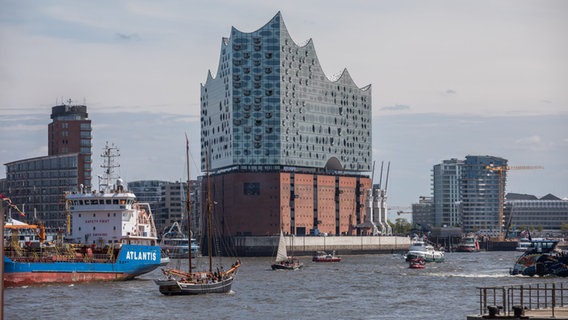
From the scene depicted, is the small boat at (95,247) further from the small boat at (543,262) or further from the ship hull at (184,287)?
the small boat at (543,262)

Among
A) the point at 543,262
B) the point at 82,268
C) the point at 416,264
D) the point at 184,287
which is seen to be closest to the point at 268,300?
the point at 184,287

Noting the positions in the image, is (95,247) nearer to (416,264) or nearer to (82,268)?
(82,268)

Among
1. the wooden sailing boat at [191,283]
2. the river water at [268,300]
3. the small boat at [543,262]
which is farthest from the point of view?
the small boat at [543,262]

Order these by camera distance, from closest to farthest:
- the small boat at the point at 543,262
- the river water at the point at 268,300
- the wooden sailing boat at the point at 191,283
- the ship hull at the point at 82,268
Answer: the river water at the point at 268,300
the wooden sailing boat at the point at 191,283
the ship hull at the point at 82,268
the small boat at the point at 543,262

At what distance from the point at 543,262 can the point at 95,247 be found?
166 ft

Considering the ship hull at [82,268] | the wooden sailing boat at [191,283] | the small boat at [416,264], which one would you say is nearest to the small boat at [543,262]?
the small boat at [416,264]

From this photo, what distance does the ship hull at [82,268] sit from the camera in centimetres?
10169

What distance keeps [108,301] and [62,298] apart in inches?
182

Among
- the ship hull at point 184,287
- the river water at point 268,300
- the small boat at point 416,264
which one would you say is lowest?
the small boat at point 416,264

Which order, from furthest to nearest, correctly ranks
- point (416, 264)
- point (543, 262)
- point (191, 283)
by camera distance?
point (416, 264) < point (543, 262) < point (191, 283)

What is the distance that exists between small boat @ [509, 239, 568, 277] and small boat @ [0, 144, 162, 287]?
42352 mm

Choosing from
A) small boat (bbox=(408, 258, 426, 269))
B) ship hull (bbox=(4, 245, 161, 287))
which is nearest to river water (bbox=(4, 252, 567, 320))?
ship hull (bbox=(4, 245, 161, 287))

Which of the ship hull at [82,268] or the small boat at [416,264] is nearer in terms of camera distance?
the ship hull at [82,268]

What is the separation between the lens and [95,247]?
4316 inches
